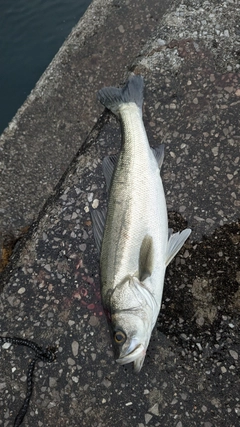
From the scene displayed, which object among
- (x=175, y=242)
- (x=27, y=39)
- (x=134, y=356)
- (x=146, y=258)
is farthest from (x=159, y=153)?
(x=27, y=39)

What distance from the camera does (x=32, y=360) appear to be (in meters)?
3.47

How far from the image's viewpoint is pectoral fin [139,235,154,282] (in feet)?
10.4

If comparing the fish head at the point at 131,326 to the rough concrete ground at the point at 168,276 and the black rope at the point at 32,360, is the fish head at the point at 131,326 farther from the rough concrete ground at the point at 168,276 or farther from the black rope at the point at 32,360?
the black rope at the point at 32,360

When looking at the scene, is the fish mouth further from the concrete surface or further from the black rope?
the concrete surface

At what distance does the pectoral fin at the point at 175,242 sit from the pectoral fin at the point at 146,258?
0.67 feet

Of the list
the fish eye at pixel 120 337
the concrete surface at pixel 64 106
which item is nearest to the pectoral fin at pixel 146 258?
the fish eye at pixel 120 337

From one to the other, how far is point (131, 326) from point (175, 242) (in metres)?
0.86

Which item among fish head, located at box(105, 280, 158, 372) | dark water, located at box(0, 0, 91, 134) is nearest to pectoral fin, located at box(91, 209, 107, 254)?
fish head, located at box(105, 280, 158, 372)

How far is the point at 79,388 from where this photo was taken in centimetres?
337

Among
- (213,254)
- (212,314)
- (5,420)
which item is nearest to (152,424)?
(212,314)

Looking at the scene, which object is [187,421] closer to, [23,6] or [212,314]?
[212,314]

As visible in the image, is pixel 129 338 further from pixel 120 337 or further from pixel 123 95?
pixel 123 95

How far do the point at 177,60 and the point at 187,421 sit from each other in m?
3.68

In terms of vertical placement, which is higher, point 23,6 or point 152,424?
point 23,6
